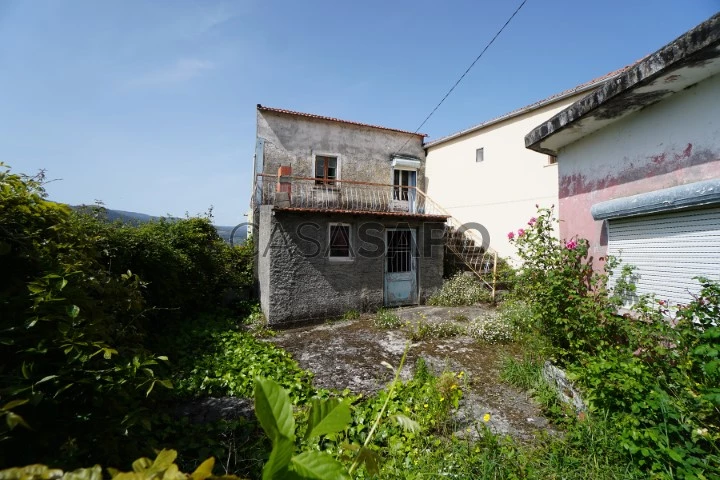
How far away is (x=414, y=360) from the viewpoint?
531 cm

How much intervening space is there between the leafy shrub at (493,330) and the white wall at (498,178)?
14.0 ft

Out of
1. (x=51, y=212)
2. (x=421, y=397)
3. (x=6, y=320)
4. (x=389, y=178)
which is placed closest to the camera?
(x=6, y=320)

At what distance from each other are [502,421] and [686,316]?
2002mm

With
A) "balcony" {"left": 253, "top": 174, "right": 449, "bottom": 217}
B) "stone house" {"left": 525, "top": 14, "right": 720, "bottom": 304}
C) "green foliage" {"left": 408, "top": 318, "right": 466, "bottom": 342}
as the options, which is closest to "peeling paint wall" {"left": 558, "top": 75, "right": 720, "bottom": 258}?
"stone house" {"left": 525, "top": 14, "right": 720, "bottom": 304}

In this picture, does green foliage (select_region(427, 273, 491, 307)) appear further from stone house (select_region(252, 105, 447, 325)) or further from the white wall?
the white wall

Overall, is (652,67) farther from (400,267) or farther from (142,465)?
(400,267)

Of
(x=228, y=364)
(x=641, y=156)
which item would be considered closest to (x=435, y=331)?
(x=228, y=364)

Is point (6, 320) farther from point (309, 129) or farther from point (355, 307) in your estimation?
point (309, 129)

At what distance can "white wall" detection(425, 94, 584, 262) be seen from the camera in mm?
9555

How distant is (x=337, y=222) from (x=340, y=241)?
1.71ft

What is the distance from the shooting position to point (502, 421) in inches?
138

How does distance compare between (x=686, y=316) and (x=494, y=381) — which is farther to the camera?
(x=494, y=381)

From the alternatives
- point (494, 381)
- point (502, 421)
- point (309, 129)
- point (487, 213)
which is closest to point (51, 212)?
point (502, 421)

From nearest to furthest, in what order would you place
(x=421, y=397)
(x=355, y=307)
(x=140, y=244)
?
(x=421, y=397) → (x=140, y=244) → (x=355, y=307)
